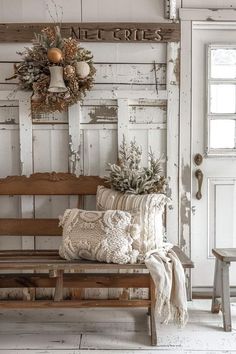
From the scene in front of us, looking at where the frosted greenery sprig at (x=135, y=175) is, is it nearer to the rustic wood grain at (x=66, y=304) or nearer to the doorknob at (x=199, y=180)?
the doorknob at (x=199, y=180)

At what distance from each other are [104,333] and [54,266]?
1.89ft

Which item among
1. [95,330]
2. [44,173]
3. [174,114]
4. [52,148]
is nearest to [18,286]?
[95,330]

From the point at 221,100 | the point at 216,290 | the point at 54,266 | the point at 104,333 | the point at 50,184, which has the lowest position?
the point at 104,333

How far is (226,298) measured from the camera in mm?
2857

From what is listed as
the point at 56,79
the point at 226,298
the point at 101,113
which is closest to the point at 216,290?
the point at 226,298

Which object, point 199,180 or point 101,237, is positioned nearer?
point 101,237

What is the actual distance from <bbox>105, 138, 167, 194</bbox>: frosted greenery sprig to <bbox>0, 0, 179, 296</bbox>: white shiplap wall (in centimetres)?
16

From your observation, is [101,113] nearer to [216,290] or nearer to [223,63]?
[223,63]

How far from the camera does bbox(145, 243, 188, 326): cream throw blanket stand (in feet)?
8.59

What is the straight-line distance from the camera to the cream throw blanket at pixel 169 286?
2.62 m

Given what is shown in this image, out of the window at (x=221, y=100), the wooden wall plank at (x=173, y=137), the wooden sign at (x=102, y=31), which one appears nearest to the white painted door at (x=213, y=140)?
the window at (x=221, y=100)

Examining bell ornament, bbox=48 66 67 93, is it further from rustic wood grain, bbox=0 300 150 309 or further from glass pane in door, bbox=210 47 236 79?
rustic wood grain, bbox=0 300 150 309

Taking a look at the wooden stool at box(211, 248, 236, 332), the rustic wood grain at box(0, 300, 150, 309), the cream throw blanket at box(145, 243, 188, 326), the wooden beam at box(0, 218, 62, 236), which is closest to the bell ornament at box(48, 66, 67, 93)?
the wooden beam at box(0, 218, 62, 236)

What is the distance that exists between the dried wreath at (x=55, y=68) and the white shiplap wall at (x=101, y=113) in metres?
0.16
